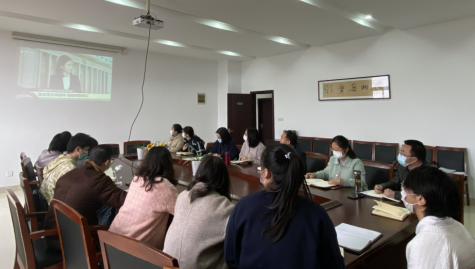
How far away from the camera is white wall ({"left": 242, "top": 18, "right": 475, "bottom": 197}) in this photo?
4121 millimetres

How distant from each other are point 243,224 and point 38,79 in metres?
5.58

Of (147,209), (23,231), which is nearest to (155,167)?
(147,209)

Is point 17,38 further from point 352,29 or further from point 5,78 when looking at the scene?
point 352,29

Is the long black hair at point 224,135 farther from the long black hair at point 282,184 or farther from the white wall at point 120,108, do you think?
the long black hair at point 282,184

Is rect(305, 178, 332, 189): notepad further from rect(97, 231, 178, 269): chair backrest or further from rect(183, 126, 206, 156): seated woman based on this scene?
rect(183, 126, 206, 156): seated woman

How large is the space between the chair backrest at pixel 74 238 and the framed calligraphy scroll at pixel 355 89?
4.98 meters

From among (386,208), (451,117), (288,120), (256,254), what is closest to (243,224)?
(256,254)

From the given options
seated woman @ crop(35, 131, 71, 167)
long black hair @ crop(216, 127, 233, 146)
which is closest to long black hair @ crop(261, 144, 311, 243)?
seated woman @ crop(35, 131, 71, 167)

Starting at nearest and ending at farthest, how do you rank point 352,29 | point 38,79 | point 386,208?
point 386,208 < point 352,29 < point 38,79

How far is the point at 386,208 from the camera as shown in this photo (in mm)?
1666

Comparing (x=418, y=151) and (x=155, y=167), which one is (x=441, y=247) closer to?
(x=418, y=151)

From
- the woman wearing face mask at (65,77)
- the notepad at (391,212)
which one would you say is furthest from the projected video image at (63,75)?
the notepad at (391,212)

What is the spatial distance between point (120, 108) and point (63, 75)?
1.18 metres

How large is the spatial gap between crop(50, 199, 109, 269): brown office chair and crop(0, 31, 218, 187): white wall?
447 cm
